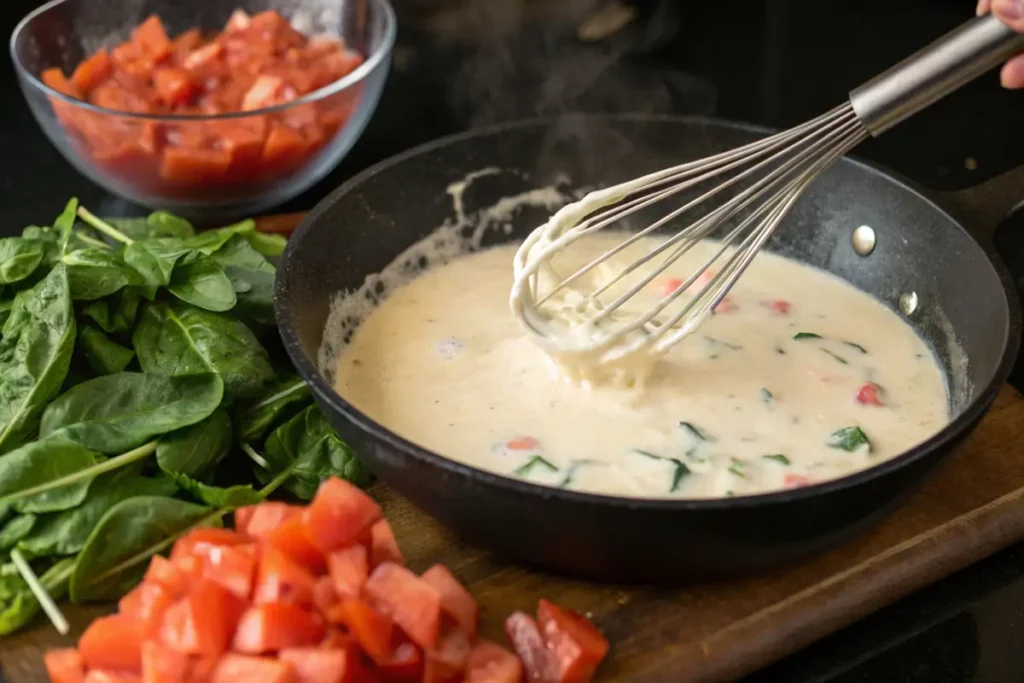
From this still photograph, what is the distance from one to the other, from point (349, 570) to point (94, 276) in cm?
58

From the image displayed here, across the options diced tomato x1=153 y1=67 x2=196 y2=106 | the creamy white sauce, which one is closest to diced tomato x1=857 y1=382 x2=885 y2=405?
the creamy white sauce

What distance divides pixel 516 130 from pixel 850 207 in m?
0.50

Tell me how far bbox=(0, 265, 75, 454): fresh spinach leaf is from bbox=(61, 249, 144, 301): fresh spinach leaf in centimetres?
3

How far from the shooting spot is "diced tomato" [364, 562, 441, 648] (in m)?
1.03

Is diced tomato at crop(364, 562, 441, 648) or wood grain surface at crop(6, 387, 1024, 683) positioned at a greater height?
diced tomato at crop(364, 562, 441, 648)

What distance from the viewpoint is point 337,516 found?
1.08 m

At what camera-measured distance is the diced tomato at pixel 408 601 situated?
1025mm

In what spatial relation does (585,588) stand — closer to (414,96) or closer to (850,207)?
(850,207)

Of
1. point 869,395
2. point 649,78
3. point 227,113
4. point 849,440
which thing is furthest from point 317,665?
point 649,78

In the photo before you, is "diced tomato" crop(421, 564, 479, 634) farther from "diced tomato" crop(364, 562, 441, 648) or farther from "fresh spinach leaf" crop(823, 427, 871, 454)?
"fresh spinach leaf" crop(823, 427, 871, 454)

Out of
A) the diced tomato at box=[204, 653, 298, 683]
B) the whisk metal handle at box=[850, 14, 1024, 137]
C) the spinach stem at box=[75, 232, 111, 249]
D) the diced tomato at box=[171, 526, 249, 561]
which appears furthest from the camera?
the spinach stem at box=[75, 232, 111, 249]

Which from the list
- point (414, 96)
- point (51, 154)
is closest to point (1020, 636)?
point (414, 96)

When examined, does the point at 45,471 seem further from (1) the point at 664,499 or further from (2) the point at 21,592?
(1) the point at 664,499

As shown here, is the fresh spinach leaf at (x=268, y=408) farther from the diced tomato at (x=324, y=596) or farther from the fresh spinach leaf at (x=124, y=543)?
the diced tomato at (x=324, y=596)
